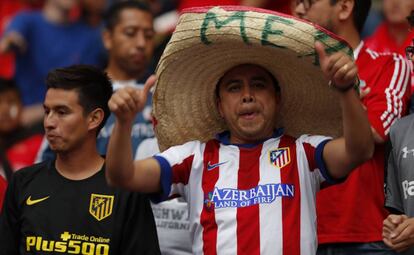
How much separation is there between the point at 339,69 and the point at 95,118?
5.09ft

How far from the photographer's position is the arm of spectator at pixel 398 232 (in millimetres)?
4410

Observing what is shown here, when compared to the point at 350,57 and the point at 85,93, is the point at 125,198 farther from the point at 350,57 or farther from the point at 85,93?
the point at 350,57

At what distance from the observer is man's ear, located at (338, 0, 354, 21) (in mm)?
5609

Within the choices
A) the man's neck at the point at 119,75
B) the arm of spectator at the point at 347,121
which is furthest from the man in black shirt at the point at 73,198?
the man's neck at the point at 119,75

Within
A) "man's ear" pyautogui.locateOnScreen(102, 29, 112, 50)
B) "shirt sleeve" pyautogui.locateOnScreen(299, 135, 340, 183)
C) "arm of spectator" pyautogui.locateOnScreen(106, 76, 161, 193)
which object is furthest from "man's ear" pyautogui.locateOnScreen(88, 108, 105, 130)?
"man's ear" pyautogui.locateOnScreen(102, 29, 112, 50)

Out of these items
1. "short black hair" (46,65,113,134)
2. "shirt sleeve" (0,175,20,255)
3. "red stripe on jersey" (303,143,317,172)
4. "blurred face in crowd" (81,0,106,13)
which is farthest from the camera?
"blurred face in crowd" (81,0,106,13)

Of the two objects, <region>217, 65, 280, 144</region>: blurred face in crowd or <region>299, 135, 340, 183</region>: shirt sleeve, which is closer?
<region>299, 135, 340, 183</region>: shirt sleeve

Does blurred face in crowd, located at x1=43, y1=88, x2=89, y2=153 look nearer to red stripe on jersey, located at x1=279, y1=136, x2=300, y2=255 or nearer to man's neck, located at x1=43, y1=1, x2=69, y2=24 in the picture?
red stripe on jersey, located at x1=279, y1=136, x2=300, y2=255

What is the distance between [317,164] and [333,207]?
586 millimetres

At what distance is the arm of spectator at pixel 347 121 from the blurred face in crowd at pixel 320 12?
3.87 ft

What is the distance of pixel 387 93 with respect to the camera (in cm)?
516

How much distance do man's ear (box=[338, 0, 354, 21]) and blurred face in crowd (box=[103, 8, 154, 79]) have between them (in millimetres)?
2117

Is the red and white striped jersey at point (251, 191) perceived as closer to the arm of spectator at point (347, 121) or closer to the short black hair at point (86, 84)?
the arm of spectator at point (347, 121)

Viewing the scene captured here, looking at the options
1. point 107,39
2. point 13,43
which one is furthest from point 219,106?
point 13,43
